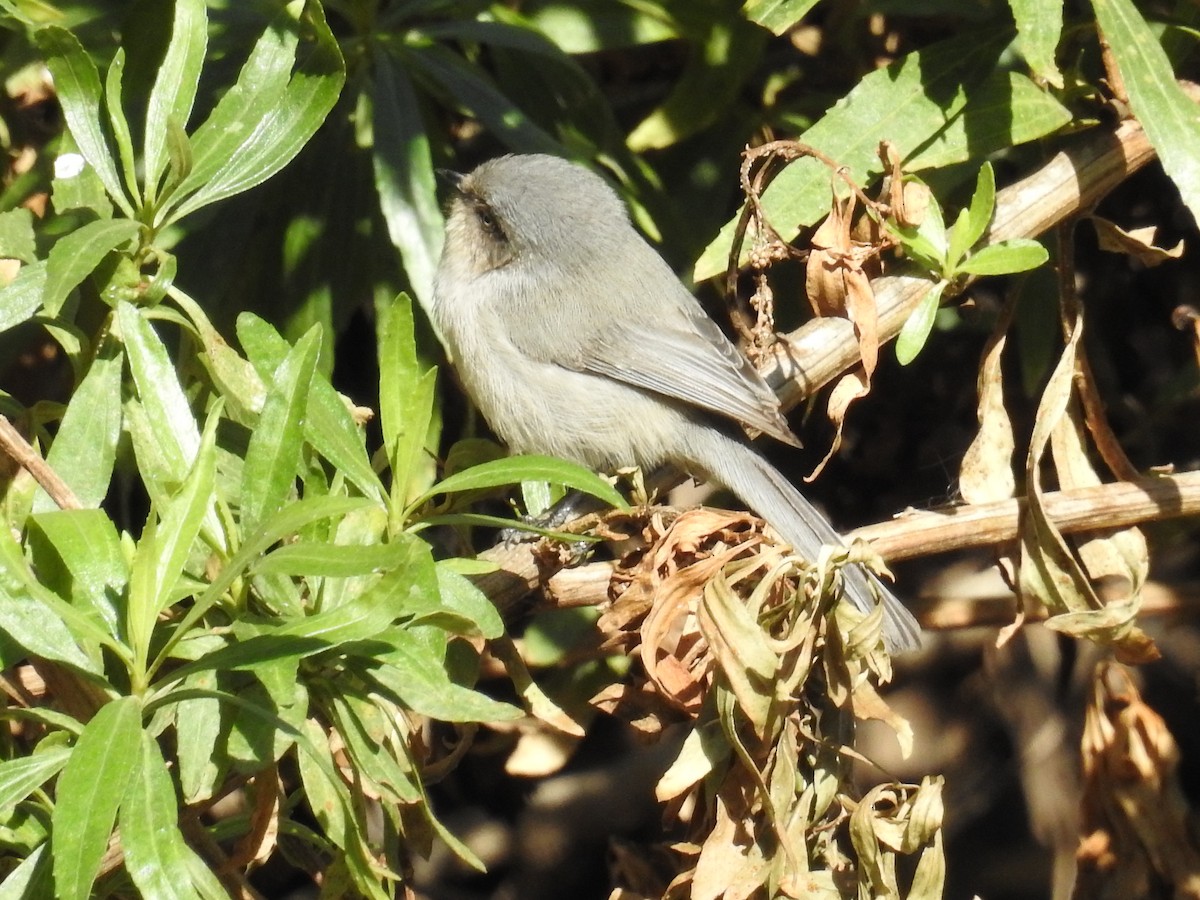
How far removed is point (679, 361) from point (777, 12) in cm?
97

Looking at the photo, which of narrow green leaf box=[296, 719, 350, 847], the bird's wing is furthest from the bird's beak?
narrow green leaf box=[296, 719, 350, 847]

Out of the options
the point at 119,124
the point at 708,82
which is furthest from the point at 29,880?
the point at 708,82

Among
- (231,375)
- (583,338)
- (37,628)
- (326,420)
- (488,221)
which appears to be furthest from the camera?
(488,221)

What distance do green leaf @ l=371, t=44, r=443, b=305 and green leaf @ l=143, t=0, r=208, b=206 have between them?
2.75 ft

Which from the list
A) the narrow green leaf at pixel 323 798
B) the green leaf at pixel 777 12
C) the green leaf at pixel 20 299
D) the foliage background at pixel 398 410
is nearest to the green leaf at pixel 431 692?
the foliage background at pixel 398 410

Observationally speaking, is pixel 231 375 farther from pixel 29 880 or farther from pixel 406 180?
pixel 406 180

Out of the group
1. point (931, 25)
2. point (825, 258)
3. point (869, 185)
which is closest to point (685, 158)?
point (931, 25)

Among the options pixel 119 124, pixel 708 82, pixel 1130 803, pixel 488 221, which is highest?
pixel 119 124

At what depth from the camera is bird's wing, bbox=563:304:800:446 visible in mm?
3150

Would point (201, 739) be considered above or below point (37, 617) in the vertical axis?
below

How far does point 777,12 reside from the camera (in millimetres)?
2799

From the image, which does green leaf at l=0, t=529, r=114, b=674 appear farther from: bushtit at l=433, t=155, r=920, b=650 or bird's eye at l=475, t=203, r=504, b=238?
bird's eye at l=475, t=203, r=504, b=238

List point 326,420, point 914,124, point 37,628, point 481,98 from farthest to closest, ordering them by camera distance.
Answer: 1. point 481,98
2. point 914,124
3. point 326,420
4. point 37,628

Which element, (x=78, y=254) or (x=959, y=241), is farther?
(x=959, y=241)
